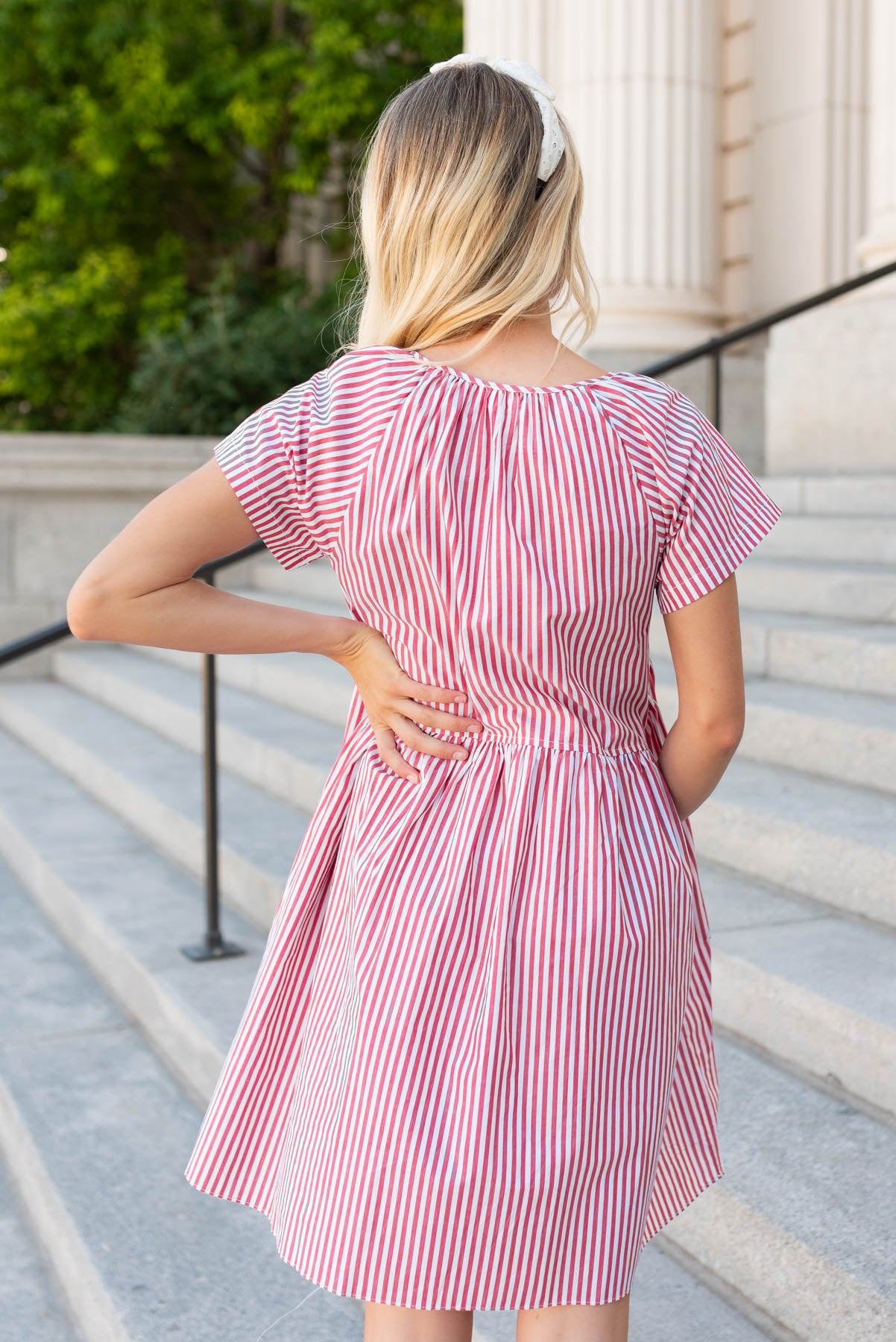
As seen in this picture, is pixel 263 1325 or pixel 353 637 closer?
pixel 353 637

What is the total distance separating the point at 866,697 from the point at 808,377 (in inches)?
103

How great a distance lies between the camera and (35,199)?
14.0 m

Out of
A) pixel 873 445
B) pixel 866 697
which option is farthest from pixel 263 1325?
pixel 873 445

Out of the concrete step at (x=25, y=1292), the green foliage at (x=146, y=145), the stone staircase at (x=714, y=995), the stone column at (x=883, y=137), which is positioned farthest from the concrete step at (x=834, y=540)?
the green foliage at (x=146, y=145)

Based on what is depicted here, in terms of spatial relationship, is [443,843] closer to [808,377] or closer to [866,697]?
[866,697]

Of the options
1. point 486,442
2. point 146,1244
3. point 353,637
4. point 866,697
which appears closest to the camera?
point 486,442

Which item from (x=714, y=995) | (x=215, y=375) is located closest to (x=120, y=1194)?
(x=714, y=995)

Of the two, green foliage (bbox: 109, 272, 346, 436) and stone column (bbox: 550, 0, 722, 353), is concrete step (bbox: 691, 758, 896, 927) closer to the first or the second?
stone column (bbox: 550, 0, 722, 353)

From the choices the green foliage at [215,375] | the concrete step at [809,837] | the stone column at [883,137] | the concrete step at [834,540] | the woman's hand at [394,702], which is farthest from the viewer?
the green foliage at [215,375]

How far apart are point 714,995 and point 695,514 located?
174 cm

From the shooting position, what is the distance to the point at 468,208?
1.38 m

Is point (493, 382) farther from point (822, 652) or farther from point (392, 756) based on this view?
point (822, 652)

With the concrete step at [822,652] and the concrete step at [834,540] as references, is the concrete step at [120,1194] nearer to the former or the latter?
the concrete step at [822,652]

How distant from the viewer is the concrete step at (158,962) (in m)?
2.31
